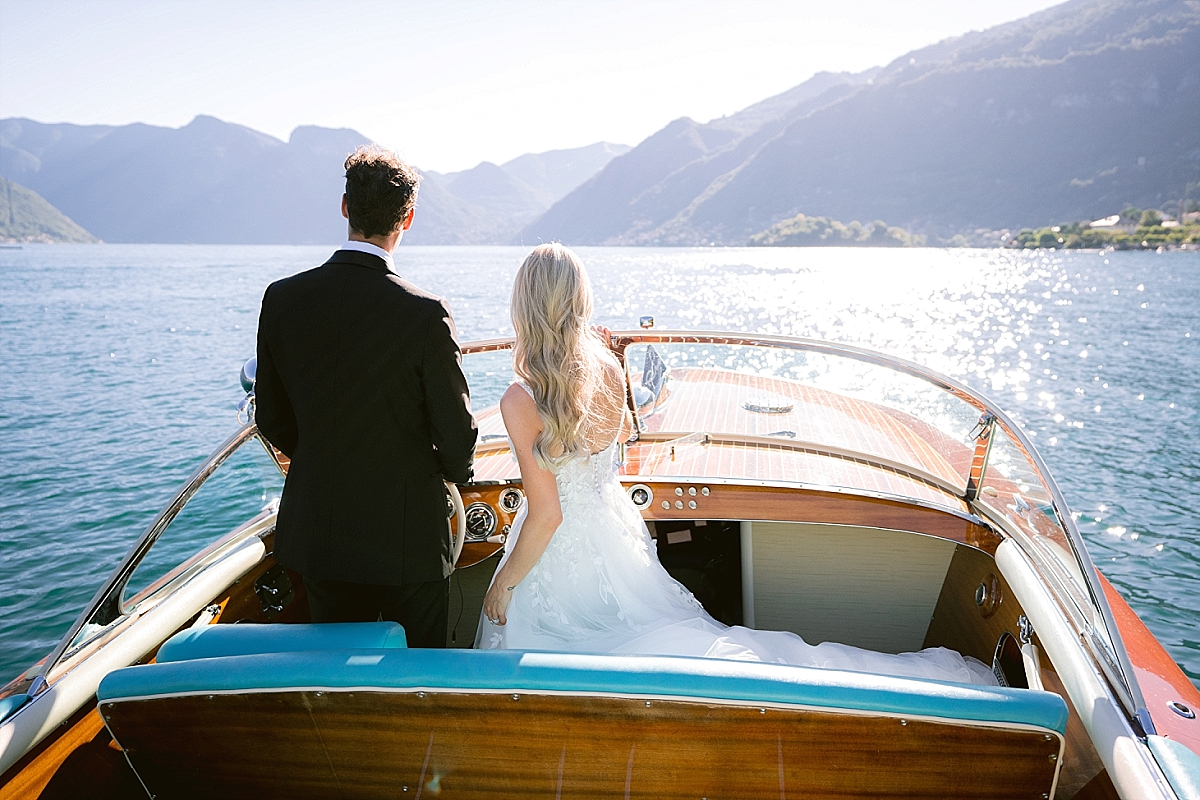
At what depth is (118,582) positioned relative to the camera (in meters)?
1.91

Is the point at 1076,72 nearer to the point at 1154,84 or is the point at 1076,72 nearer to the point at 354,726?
the point at 1154,84

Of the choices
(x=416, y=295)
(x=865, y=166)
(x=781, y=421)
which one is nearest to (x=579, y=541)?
(x=416, y=295)

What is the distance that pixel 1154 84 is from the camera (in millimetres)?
98375

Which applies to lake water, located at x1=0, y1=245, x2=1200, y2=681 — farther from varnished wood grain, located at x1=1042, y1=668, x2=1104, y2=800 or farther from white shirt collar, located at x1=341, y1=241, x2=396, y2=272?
white shirt collar, located at x1=341, y1=241, x2=396, y2=272

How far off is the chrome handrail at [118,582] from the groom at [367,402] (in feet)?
1.52

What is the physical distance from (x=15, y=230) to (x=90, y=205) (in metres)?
64.8

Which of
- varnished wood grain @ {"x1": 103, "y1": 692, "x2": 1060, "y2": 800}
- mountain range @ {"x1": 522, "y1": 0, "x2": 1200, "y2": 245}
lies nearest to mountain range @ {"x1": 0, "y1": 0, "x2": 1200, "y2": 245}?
mountain range @ {"x1": 522, "y1": 0, "x2": 1200, "y2": 245}

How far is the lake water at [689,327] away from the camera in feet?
20.9

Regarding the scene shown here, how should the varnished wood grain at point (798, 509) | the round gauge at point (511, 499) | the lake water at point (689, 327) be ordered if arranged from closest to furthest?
the varnished wood grain at point (798, 509) < the round gauge at point (511, 499) < the lake water at point (689, 327)

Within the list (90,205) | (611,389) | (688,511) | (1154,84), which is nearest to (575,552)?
(611,389)

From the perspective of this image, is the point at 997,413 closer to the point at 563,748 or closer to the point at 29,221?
the point at 563,748

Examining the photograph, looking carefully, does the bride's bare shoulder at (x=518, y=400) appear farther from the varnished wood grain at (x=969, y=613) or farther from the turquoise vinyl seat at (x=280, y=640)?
the varnished wood grain at (x=969, y=613)

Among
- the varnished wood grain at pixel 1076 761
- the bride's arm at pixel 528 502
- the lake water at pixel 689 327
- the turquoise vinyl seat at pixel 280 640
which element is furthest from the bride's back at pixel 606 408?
the lake water at pixel 689 327

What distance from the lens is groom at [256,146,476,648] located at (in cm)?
164
